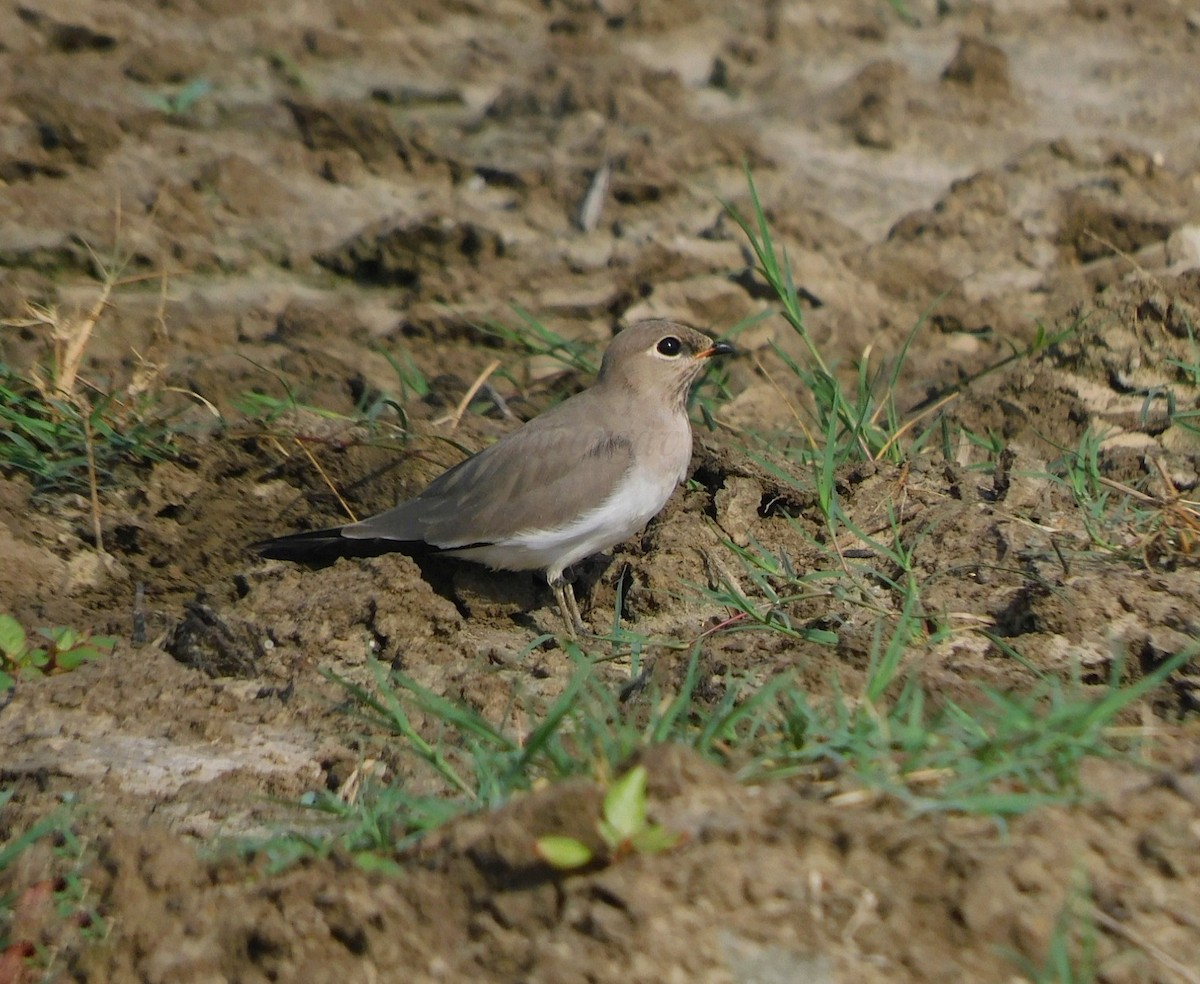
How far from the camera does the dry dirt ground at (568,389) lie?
9.12ft

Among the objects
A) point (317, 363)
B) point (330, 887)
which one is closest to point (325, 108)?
point (317, 363)

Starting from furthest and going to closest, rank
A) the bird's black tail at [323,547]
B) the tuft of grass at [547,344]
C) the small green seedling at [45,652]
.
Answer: the tuft of grass at [547,344], the bird's black tail at [323,547], the small green seedling at [45,652]

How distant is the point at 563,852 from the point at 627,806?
0.14 metres

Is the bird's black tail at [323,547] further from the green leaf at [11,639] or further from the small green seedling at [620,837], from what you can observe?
the small green seedling at [620,837]

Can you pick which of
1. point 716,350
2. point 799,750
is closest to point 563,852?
point 799,750

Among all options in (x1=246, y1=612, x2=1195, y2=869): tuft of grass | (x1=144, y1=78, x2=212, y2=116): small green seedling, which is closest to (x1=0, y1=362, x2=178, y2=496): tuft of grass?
(x1=246, y1=612, x2=1195, y2=869): tuft of grass

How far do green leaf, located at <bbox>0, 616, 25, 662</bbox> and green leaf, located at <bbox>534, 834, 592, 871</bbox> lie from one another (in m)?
2.11

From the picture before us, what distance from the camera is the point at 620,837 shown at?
8.95ft

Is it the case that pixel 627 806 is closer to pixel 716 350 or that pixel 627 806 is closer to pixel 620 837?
pixel 620 837

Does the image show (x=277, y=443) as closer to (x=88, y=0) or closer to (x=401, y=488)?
(x=401, y=488)

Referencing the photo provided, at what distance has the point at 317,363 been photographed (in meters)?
5.90

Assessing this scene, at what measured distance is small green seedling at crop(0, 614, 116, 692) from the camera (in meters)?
4.26

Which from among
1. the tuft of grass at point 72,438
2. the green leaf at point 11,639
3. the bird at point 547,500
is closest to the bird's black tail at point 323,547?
the bird at point 547,500

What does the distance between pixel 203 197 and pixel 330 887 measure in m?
4.78
